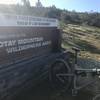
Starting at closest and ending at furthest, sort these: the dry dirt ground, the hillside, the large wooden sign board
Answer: the large wooden sign board < the dry dirt ground < the hillside

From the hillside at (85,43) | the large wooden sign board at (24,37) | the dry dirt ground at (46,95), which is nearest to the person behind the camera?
the large wooden sign board at (24,37)

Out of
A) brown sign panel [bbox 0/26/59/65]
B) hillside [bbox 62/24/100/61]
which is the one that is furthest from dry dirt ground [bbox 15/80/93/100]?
hillside [bbox 62/24/100/61]

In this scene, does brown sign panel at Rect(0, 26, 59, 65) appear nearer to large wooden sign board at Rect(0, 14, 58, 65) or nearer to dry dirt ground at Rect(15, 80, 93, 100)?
large wooden sign board at Rect(0, 14, 58, 65)

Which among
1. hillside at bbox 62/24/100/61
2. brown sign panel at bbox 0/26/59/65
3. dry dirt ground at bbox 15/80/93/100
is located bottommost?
hillside at bbox 62/24/100/61

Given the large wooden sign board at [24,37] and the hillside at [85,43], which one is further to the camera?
the hillside at [85,43]

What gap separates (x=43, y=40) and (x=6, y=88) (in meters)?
3.14

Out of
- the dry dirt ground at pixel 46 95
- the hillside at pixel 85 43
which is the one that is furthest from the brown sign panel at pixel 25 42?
the hillside at pixel 85 43

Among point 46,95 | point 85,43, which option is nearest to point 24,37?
point 46,95

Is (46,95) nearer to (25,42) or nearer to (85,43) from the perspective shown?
(25,42)

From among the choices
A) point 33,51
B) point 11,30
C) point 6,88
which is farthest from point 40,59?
point 6,88

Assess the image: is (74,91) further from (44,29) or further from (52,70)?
(44,29)

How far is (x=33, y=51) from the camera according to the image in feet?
25.8

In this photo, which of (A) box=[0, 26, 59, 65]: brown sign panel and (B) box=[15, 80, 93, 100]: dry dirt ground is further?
(B) box=[15, 80, 93, 100]: dry dirt ground

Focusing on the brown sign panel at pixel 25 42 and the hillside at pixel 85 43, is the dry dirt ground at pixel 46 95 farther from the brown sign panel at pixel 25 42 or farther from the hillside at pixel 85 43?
the hillside at pixel 85 43
